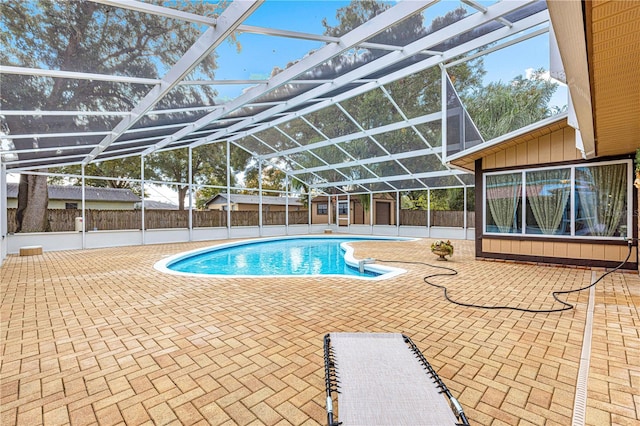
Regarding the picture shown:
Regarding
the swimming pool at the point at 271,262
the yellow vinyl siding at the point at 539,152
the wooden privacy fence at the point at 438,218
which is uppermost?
the yellow vinyl siding at the point at 539,152

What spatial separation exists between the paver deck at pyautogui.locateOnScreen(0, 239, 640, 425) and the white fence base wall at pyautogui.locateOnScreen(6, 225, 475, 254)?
19.2 feet

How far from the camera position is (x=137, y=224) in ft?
Result: 38.3

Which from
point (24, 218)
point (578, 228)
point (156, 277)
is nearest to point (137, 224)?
point (24, 218)

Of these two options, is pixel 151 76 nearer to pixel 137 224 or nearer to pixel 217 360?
pixel 217 360

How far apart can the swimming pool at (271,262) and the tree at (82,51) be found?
336 cm

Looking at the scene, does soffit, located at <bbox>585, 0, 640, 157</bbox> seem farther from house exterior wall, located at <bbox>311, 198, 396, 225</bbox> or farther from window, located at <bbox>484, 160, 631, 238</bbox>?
house exterior wall, located at <bbox>311, 198, 396, 225</bbox>

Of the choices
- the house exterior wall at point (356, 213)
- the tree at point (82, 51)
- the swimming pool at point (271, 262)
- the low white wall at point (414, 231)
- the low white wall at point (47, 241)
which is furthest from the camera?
the house exterior wall at point (356, 213)

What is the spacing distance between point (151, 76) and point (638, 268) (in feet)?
29.7

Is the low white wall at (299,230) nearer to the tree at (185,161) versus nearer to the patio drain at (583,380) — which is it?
the tree at (185,161)

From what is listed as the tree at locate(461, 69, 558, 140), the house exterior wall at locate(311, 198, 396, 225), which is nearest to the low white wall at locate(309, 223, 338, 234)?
the house exterior wall at locate(311, 198, 396, 225)

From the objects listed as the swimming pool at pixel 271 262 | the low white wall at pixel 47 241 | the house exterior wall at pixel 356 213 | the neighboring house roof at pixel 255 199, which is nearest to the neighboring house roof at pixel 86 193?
the neighboring house roof at pixel 255 199

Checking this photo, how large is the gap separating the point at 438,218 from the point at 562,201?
26.8ft

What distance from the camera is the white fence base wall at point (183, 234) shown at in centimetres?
951

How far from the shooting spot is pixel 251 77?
18.7ft
